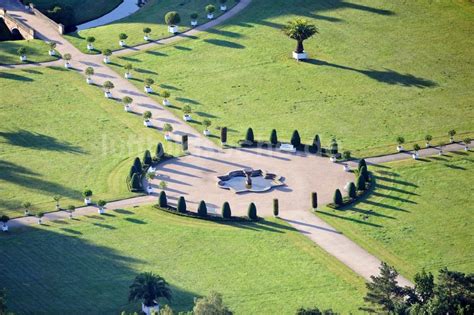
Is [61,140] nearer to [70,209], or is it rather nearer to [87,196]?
[87,196]

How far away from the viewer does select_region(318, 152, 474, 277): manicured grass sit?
151500 millimetres

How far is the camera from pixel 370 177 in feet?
559

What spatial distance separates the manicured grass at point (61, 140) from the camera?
167 m

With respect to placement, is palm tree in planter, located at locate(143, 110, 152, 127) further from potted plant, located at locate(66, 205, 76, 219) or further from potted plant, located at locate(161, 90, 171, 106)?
potted plant, located at locate(66, 205, 76, 219)

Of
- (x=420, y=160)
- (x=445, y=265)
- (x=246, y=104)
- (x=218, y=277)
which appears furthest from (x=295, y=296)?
(x=246, y=104)

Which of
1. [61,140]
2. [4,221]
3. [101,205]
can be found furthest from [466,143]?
[4,221]

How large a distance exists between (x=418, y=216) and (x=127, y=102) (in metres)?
46.0

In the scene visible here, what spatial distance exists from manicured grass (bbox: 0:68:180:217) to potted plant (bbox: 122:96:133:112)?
0.71 meters

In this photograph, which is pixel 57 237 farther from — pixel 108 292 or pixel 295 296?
pixel 295 296

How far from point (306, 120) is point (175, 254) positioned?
4238cm

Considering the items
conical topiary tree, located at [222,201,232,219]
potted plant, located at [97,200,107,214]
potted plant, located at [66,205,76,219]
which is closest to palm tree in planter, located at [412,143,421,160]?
conical topiary tree, located at [222,201,232,219]

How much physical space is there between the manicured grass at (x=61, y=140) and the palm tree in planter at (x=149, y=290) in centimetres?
2681

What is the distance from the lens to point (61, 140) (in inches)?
7101

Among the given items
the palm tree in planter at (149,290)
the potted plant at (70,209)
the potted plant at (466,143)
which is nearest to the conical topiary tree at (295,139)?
the potted plant at (466,143)
